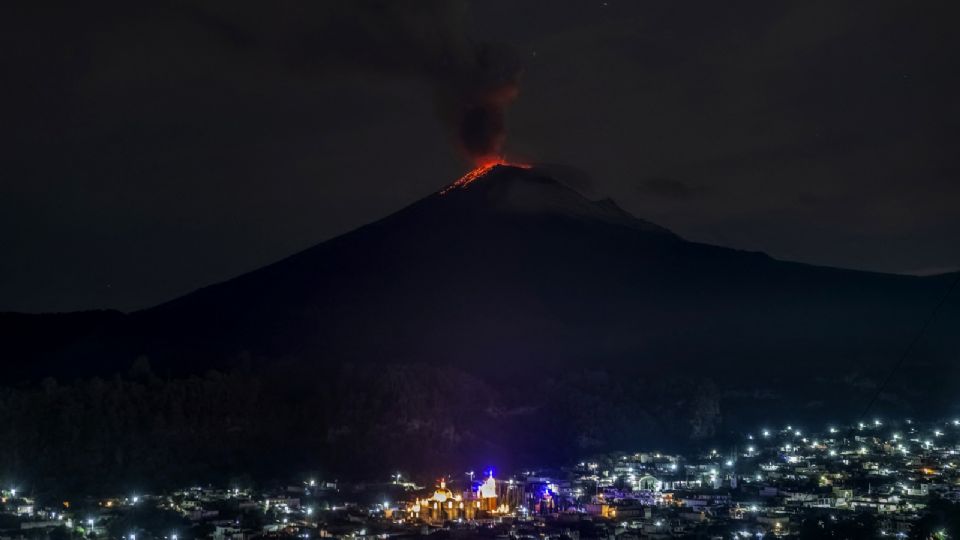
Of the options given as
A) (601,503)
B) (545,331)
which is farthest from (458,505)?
(545,331)

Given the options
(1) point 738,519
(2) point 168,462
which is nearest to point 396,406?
(2) point 168,462

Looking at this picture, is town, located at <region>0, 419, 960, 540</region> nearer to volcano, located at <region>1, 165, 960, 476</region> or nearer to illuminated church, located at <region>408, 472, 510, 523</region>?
illuminated church, located at <region>408, 472, 510, 523</region>

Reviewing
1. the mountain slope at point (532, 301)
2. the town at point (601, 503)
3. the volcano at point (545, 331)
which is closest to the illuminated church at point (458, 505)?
the town at point (601, 503)

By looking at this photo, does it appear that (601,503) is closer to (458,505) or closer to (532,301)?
(458,505)

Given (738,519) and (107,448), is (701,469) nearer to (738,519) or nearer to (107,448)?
(738,519)

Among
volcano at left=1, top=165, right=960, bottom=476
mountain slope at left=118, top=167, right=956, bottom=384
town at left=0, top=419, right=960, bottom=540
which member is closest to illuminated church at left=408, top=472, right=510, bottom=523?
town at left=0, top=419, right=960, bottom=540
